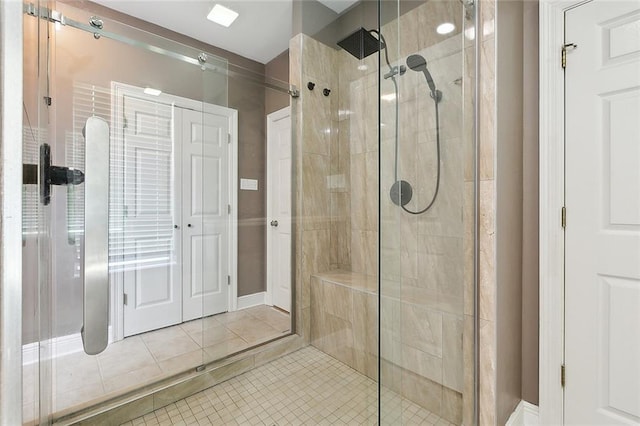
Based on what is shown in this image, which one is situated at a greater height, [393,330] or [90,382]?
[393,330]

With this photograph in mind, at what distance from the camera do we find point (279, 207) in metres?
2.37

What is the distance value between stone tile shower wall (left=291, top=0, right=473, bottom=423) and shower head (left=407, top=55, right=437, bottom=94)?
0.03 meters

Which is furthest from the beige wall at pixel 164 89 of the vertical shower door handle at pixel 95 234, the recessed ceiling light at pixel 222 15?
the vertical shower door handle at pixel 95 234

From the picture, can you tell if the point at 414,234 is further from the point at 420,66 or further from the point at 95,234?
the point at 95,234

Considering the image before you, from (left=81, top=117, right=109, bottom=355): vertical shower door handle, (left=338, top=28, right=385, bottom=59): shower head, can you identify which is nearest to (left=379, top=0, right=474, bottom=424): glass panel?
(left=338, top=28, right=385, bottom=59): shower head

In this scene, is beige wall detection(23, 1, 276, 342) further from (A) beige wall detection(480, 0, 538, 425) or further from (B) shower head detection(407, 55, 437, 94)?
(A) beige wall detection(480, 0, 538, 425)

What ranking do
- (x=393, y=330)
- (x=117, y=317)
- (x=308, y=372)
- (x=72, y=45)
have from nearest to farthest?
1. (x=393, y=330)
2. (x=72, y=45)
3. (x=308, y=372)
4. (x=117, y=317)

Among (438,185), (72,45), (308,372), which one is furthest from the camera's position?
(308,372)

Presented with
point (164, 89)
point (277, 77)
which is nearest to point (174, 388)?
point (164, 89)
